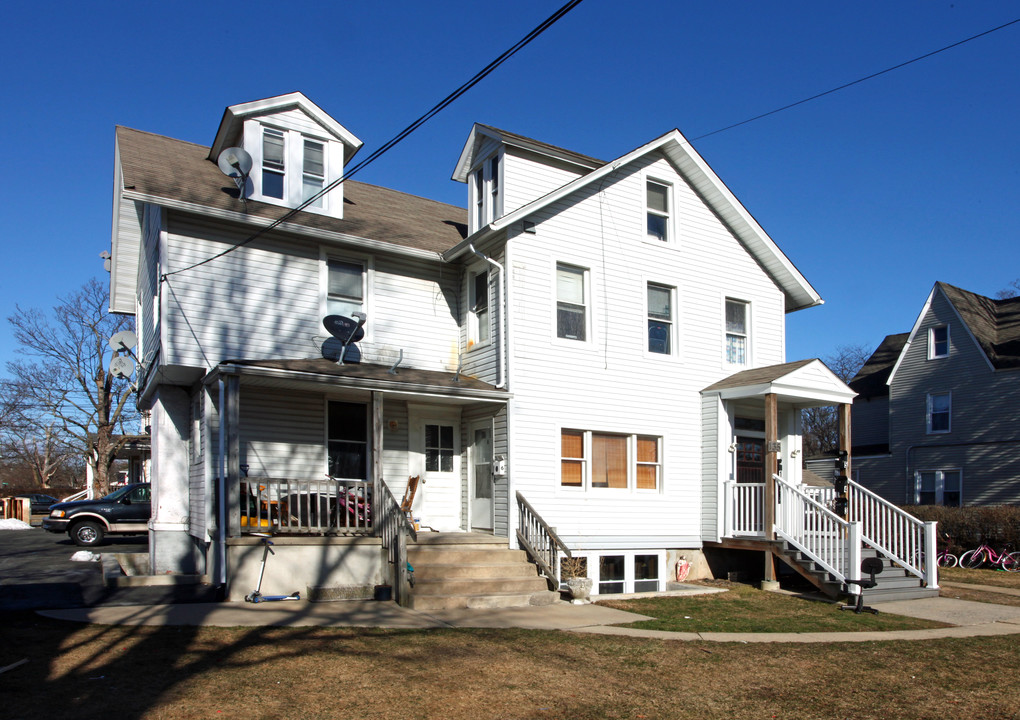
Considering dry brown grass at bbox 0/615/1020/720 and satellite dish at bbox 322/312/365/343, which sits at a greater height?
satellite dish at bbox 322/312/365/343

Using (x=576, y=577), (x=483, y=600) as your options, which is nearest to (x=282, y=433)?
(x=483, y=600)

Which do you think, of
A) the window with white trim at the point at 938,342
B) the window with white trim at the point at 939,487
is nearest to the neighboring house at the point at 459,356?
the window with white trim at the point at 939,487

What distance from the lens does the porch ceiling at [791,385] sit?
14680 mm

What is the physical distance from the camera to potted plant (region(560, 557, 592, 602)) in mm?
12156

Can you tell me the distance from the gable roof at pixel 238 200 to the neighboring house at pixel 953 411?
68.2 feet

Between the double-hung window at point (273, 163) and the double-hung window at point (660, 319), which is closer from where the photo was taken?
the double-hung window at point (273, 163)

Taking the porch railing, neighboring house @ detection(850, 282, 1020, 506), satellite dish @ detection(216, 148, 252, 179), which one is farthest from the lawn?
neighboring house @ detection(850, 282, 1020, 506)

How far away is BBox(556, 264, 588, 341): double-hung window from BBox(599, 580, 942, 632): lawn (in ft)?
15.8

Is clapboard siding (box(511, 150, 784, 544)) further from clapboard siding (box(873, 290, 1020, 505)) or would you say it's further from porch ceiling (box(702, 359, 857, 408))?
clapboard siding (box(873, 290, 1020, 505))

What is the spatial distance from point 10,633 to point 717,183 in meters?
13.8

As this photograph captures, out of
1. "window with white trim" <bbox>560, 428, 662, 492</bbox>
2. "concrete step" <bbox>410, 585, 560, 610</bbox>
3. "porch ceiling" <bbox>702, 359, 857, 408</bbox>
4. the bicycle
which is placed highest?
"porch ceiling" <bbox>702, 359, 857, 408</bbox>

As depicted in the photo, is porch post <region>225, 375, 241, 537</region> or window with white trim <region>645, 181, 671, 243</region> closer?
porch post <region>225, 375, 241, 537</region>

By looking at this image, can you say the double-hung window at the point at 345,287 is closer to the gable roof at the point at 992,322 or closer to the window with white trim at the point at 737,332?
the window with white trim at the point at 737,332

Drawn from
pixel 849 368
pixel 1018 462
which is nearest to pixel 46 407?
pixel 1018 462
